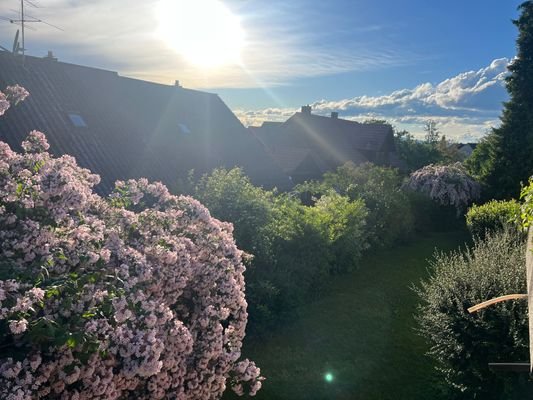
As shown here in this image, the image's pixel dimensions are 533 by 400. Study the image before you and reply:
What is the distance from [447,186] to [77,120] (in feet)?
59.0

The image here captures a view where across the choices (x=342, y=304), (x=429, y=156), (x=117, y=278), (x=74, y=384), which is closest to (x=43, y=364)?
(x=74, y=384)

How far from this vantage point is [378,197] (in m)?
18.6

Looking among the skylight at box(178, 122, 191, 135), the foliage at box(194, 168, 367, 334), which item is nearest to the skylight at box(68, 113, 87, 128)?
the skylight at box(178, 122, 191, 135)

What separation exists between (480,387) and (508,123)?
2485 centimetres

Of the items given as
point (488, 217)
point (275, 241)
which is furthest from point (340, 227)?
point (488, 217)

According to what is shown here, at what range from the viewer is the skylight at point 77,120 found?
1669cm

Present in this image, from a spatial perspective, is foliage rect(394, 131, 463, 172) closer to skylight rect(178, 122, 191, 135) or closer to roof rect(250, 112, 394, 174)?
roof rect(250, 112, 394, 174)

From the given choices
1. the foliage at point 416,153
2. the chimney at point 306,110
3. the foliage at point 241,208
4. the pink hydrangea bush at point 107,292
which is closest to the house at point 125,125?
the foliage at point 241,208

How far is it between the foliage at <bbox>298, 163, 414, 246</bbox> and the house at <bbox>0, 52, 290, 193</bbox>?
3.90 m

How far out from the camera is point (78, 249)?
13.3 ft

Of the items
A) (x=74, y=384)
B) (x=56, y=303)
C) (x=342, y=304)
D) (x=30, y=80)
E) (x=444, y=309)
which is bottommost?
(x=342, y=304)

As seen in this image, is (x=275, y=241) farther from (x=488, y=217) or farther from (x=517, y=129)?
(x=517, y=129)

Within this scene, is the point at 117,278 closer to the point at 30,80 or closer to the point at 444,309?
the point at 444,309

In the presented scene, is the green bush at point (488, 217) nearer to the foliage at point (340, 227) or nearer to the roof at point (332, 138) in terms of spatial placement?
the foliage at point (340, 227)
